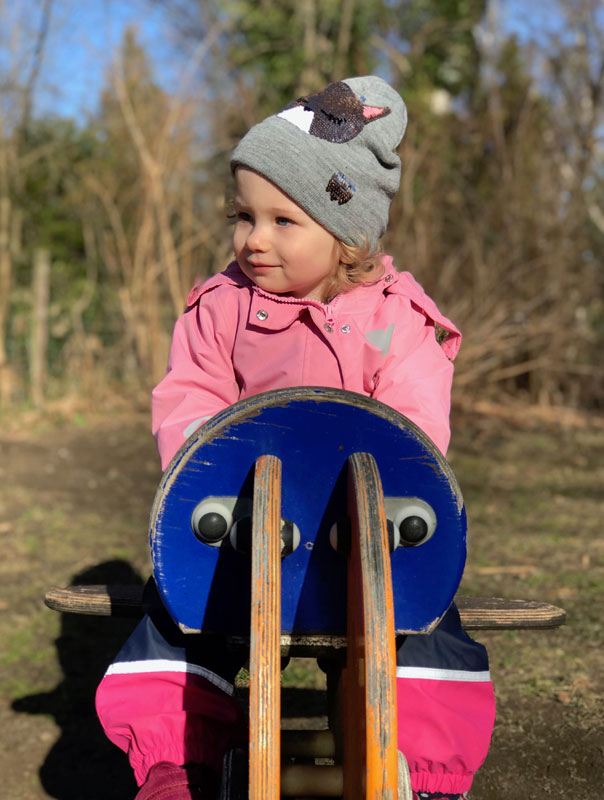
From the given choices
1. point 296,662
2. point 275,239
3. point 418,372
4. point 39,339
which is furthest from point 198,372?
point 39,339

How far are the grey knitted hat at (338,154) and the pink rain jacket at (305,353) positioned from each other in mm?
187

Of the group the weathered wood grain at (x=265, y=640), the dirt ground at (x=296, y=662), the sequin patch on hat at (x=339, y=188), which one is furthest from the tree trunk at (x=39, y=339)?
the weathered wood grain at (x=265, y=640)

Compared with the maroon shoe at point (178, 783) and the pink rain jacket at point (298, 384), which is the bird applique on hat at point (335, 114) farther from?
the maroon shoe at point (178, 783)

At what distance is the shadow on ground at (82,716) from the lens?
7.94ft

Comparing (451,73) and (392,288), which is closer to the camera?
(392,288)

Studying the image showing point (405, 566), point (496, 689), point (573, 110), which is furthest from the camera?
point (573, 110)

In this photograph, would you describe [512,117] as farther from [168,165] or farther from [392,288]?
[392,288]

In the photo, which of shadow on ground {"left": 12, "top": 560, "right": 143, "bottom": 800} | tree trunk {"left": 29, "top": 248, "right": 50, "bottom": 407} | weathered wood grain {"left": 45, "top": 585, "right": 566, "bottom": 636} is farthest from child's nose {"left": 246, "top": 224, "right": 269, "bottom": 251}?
tree trunk {"left": 29, "top": 248, "right": 50, "bottom": 407}

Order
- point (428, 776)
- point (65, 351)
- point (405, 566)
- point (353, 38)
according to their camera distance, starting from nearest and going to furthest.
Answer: point (405, 566) < point (428, 776) < point (65, 351) < point (353, 38)

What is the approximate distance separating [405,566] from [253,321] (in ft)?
2.33

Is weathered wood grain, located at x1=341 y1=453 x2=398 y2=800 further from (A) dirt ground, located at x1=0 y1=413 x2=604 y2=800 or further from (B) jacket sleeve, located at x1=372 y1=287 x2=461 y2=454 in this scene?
(A) dirt ground, located at x1=0 y1=413 x2=604 y2=800

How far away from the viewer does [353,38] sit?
12.1 m

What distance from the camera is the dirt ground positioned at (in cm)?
249

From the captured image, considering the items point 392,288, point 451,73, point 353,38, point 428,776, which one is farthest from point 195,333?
point 451,73
